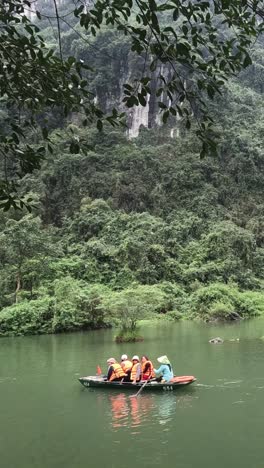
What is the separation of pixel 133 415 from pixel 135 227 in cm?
2433

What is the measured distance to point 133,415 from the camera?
845cm

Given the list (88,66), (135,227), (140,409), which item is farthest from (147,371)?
(135,227)

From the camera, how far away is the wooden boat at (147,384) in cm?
971

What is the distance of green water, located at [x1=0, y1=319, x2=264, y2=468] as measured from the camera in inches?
254

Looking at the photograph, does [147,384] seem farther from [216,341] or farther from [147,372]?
[216,341]

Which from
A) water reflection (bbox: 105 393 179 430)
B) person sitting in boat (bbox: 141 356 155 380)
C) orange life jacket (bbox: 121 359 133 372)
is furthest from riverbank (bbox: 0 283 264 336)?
water reflection (bbox: 105 393 179 430)

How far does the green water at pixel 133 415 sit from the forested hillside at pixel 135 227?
5.26 metres

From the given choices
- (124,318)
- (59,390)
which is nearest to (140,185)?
(124,318)

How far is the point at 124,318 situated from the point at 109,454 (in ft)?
37.1

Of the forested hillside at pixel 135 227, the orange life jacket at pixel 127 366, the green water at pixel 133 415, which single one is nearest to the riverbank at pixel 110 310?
the forested hillside at pixel 135 227

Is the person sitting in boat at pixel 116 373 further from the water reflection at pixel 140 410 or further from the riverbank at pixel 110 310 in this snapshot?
the riverbank at pixel 110 310

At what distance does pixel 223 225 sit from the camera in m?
32.4

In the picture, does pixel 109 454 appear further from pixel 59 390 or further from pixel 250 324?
pixel 250 324

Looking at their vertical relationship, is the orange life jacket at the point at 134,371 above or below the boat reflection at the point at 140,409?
above
